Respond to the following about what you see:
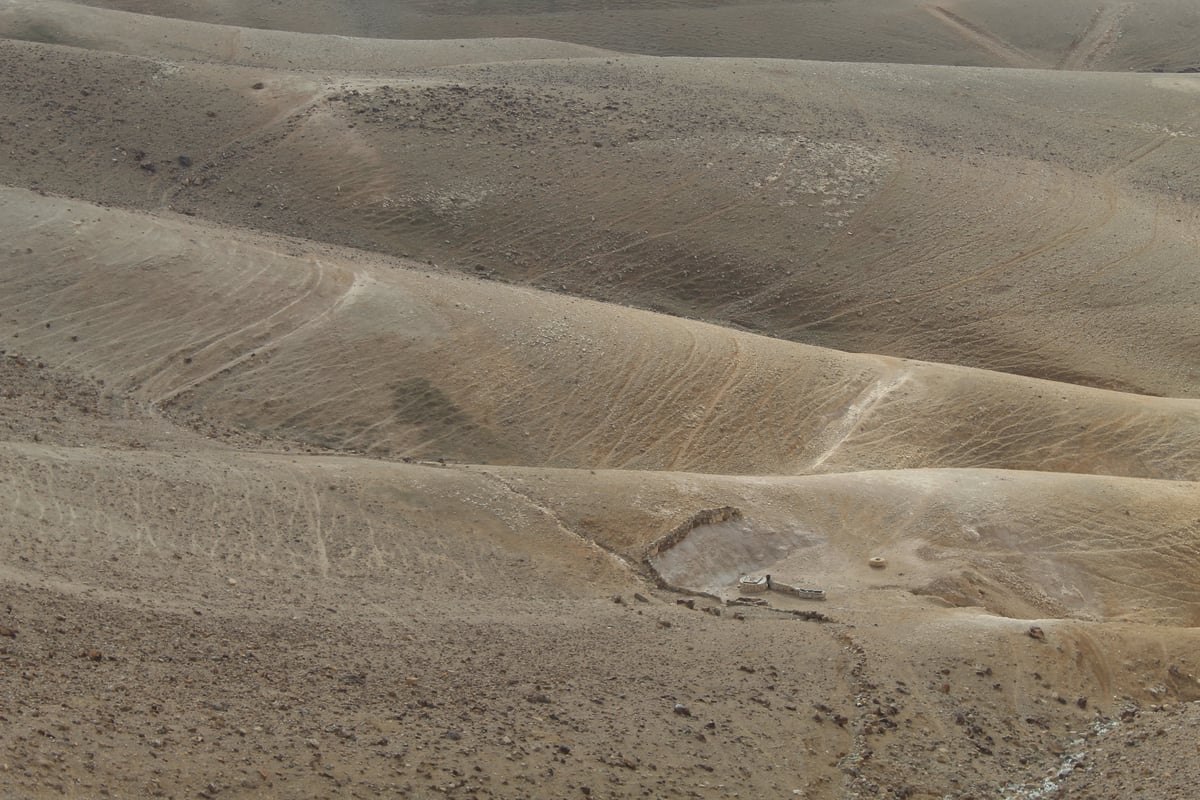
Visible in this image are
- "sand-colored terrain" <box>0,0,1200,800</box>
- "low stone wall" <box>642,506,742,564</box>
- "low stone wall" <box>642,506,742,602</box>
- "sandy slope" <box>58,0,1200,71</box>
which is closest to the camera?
"sand-colored terrain" <box>0,0,1200,800</box>

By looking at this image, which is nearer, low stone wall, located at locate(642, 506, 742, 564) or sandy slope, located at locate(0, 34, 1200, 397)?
Answer: low stone wall, located at locate(642, 506, 742, 564)

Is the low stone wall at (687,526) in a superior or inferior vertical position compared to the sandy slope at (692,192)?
inferior

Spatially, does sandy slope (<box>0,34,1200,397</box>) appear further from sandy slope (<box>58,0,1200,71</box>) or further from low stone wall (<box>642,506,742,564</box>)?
sandy slope (<box>58,0,1200,71</box>)

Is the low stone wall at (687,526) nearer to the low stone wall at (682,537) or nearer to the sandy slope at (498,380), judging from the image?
the low stone wall at (682,537)

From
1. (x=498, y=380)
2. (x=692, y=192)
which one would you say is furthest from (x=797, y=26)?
(x=498, y=380)

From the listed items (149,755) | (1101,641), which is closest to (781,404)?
(1101,641)

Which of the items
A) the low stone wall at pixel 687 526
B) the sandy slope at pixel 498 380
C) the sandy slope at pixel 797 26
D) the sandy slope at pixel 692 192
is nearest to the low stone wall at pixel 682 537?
the low stone wall at pixel 687 526

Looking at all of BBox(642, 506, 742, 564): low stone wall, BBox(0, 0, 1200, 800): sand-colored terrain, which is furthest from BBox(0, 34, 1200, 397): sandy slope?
BBox(642, 506, 742, 564): low stone wall

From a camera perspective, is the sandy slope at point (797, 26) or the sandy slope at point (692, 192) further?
the sandy slope at point (797, 26)

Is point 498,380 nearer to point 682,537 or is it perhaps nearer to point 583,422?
point 583,422
